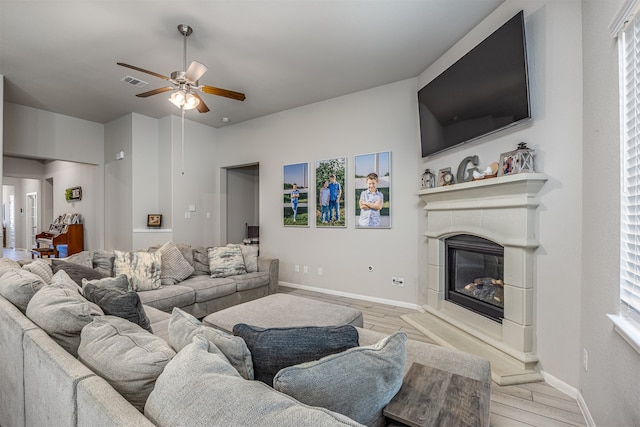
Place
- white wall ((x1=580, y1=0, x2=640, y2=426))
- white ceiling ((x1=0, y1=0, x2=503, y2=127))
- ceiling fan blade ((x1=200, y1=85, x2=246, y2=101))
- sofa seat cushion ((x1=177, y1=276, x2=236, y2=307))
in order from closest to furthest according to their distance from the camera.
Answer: white wall ((x1=580, y1=0, x2=640, y2=426)), white ceiling ((x1=0, y1=0, x2=503, y2=127)), ceiling fan blade ((x1=200, y1=85, x2=246, y2=101)), sofa seat cushion ((x1=177, y1=276, x2=236, y2=307))

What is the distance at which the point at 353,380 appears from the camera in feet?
2.99

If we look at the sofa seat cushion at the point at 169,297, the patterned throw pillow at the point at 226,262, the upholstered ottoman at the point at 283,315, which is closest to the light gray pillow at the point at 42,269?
the sofa seat cushion at the point at 169,297

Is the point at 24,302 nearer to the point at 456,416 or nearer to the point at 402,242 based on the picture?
the point at 456,416

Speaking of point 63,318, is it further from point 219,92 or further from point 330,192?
point 330,192

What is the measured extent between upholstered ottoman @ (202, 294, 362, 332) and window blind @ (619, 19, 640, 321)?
1623 mm

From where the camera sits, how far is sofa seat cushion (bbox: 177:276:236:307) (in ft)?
10.9

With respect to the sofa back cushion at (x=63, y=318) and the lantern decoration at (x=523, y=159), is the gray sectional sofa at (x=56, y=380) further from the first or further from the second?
the lantern decoration at (x=523, y=159)

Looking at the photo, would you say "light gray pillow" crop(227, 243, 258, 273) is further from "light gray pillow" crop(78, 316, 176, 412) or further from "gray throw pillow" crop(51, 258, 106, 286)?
"light gray pillow" crop(78, 316, 176, 412)

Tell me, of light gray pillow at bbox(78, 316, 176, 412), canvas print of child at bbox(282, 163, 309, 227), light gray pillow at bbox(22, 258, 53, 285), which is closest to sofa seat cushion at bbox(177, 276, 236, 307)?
light gray pillow at bbox(22, 258, 53, 285)

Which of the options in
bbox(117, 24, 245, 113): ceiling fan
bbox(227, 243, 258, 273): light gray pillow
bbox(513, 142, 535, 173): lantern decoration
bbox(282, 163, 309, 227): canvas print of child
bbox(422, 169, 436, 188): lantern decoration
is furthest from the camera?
bbox(282, 163, 309, 227): canvas print of child

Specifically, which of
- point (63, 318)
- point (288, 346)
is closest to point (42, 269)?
point (63, 318)

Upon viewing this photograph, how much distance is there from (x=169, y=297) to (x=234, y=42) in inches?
105

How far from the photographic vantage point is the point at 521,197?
2.34 metres

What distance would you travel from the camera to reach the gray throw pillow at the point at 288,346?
100cm
